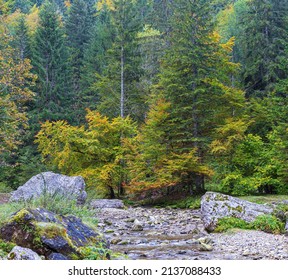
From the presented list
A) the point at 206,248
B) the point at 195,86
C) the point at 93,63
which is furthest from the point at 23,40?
the point at 206,248

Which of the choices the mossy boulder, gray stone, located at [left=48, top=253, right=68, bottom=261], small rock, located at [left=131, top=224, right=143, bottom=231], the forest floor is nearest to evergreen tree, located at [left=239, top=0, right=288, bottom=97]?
the forest floor

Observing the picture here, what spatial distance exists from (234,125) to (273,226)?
8.80 meters

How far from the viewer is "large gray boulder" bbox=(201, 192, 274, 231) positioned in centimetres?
1055

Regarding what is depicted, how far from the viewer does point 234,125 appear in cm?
1802

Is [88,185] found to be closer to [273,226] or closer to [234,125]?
[234,125]

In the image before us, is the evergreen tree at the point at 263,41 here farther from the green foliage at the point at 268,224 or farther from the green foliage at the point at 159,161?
the green foliage at the point at 268,224

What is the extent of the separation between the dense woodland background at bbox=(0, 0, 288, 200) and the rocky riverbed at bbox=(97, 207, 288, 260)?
6442 mm

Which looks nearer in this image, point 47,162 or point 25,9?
point 47,162

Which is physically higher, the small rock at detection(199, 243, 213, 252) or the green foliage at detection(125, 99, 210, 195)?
the green foliage at detection(125, 99, 210, 195)

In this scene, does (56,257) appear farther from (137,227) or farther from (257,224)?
(257,224)

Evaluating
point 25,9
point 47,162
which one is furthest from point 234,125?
point 25,9

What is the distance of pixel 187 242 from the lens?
29.8 feet

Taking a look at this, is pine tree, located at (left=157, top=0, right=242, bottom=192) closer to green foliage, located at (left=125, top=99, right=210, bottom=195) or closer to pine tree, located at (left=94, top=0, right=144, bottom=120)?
green foliage, located at (left=125, top=99, right=210, bottom=195)

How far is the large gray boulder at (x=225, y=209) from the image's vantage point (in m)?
10.6
